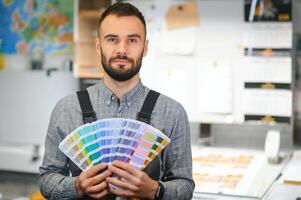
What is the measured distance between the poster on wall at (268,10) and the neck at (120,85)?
1.58 m

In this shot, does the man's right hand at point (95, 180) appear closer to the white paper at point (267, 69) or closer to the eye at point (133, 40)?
the eye at point (133, 40)

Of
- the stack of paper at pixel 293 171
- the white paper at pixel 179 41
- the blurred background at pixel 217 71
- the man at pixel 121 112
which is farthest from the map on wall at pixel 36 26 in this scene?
the man at pixel 121 112

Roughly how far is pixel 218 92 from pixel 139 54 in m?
1.60

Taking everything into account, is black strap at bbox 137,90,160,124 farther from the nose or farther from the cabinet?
the cabinet

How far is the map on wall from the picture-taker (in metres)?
3.51

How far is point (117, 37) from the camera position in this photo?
1497 millimetres

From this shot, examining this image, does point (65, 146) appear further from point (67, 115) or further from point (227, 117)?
point (227, 117)

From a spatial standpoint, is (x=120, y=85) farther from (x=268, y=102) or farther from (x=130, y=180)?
(x=268, y=102)

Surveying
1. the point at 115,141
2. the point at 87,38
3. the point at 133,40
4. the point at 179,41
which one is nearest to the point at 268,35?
the point at 179,41

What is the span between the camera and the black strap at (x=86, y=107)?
151cm

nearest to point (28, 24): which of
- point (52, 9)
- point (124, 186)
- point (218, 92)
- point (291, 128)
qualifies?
point (52, 9)

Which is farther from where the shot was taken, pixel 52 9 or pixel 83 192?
pixel 52 9

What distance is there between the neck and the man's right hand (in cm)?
26

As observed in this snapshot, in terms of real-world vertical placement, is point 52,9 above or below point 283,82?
above
